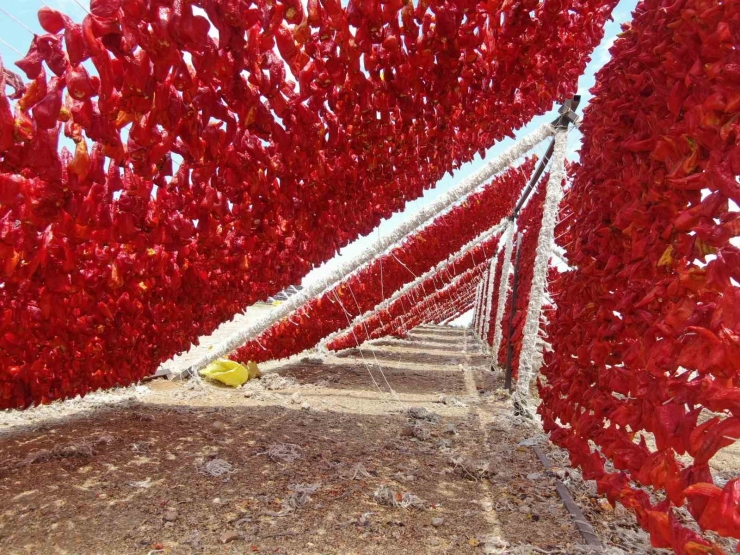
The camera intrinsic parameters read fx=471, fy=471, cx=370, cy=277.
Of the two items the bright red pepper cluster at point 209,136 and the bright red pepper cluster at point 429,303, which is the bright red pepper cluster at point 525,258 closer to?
the bright red pepper cluster at point 209,136

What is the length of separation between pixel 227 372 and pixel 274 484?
4.37 metres

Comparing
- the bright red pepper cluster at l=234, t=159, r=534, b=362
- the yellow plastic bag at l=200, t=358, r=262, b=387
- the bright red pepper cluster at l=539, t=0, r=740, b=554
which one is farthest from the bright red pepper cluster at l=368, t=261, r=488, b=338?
the bright red pepper cluster at l=539, t=0, r=740, b=554

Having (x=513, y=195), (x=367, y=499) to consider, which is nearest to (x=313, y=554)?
(x=367, y=499)

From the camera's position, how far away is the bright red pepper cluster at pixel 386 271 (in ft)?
24.2

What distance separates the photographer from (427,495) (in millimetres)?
3041

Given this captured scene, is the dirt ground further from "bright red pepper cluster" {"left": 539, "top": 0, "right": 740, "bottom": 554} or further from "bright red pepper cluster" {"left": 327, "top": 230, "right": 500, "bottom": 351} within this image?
"bright red pepper cluster" {"left": 327, "top": 230, "right": 500, "bottom": 351}

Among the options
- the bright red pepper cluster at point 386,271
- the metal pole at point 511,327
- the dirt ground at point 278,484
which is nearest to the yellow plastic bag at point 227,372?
the bright red pepper cluster at point 386,271

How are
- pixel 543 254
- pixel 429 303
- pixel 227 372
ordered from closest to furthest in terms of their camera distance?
pixel 543 254, pixel 227 372, pixel 429 303

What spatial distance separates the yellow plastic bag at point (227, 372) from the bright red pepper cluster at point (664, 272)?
5.86 metres

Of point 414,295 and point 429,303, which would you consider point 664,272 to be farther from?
point 429,303

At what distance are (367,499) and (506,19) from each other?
2691mm

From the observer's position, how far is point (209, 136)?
4.43 feet

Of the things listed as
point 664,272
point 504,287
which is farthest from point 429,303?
point 664,272

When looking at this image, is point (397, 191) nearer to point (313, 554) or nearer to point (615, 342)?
point (615, 342)
